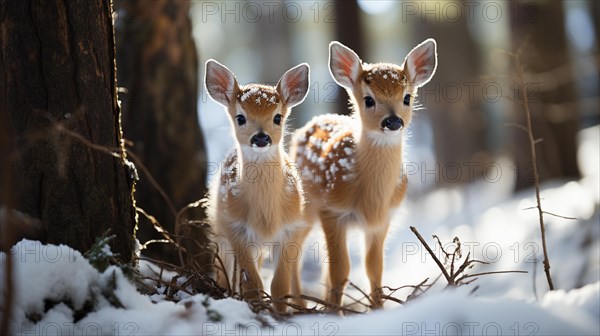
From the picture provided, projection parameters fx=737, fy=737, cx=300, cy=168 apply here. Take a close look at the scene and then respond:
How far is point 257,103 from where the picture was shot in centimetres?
568

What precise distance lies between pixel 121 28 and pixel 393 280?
15.5 ft

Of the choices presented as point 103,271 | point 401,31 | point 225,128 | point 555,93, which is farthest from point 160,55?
point 401,31

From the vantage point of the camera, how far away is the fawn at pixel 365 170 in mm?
6246

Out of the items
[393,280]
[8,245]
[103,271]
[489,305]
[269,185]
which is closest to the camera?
[8,245]

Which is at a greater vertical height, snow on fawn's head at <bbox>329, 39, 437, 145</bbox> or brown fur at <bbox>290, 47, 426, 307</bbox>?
snow on fawn's head at <bbox>329, 39, 437, 145</bbox>

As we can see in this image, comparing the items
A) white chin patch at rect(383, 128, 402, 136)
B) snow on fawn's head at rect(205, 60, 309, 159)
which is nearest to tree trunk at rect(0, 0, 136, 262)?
snow on fawn's head at rect(205, 60, 309, 159)

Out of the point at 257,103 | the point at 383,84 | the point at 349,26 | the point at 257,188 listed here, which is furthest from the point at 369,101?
the point at 349,26

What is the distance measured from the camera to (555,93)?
41.2 feet

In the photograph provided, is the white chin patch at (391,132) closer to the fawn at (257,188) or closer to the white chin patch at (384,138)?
the white chin patch at (384,138)

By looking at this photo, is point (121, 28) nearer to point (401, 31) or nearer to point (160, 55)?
point (160, 55)

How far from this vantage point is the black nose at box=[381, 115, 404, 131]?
5934 millimetres

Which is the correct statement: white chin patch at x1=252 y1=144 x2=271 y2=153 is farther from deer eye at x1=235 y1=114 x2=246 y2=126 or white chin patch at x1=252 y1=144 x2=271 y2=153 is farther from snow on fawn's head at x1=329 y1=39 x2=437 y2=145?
snow on fawn's head at x1=329 y1=39 x2=437 y2=145

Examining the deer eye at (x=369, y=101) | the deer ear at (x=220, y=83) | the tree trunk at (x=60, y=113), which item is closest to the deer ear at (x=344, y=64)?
the deer eye at (x=369, y=101)

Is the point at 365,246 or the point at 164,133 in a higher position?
the point at 164,133
